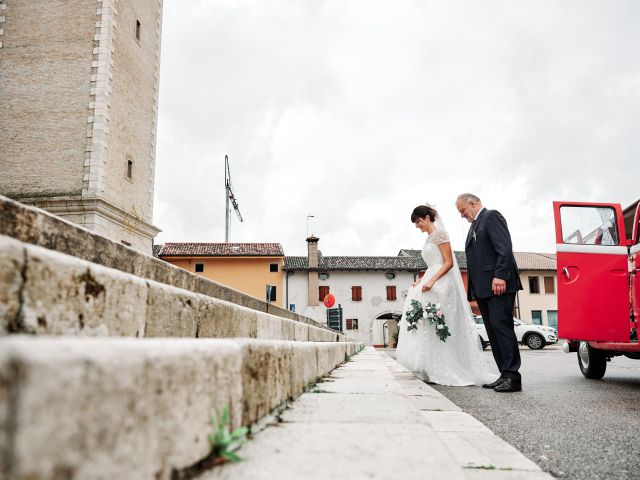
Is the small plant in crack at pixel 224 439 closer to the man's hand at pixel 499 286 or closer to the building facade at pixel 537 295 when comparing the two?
the man's hand at pixel 499 286

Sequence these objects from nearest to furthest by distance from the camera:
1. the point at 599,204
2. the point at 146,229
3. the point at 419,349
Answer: the point at 419,349, the point at 599,204, the point at 146,229

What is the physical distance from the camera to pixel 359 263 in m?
38.8

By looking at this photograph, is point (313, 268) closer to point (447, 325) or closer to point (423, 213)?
point (423, 213)

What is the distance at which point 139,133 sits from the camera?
642 inches

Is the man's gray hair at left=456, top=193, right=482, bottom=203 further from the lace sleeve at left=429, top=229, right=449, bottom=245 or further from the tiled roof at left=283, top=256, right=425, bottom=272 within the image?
the tiled roof at left=283, top=256, right=425, bottom=272

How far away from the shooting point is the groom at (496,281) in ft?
14.4

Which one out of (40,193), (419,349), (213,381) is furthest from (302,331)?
(40,193)

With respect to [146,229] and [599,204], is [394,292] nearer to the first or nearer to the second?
[146,229]

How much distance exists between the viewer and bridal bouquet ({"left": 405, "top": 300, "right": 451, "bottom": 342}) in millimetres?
5070

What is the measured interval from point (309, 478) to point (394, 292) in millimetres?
37979

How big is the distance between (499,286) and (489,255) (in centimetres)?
39

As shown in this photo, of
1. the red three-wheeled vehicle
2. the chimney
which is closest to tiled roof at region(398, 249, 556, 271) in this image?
the chimney

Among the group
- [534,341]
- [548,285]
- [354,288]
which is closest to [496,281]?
[534,341]

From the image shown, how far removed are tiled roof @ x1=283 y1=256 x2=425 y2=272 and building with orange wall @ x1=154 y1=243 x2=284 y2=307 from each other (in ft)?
5.10
